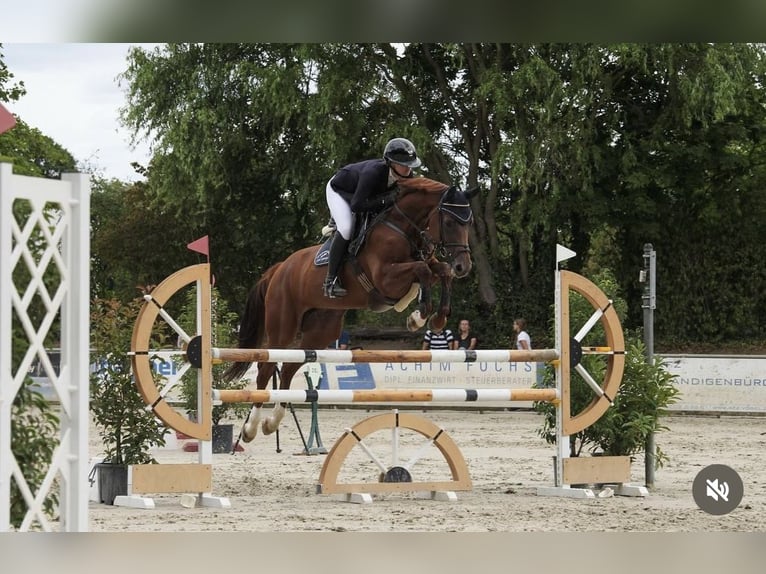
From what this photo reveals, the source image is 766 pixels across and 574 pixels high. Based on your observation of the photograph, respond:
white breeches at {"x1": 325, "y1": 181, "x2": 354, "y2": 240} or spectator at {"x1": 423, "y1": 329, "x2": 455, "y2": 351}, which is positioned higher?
white breeches at {"x1": 325, "y1": 181, "x2": 354, "y2": 240}

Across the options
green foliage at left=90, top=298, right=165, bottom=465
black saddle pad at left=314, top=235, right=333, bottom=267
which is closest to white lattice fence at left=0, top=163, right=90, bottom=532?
green foliage at left=90, top=298, right=165, bottom=465

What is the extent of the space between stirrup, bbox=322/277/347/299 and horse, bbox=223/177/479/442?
50 millimetres

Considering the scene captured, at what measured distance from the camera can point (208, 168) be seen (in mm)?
14289

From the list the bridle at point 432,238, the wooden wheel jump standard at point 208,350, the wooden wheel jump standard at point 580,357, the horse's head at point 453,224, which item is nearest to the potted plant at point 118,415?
the wooden wheel jump standard at point 208,350

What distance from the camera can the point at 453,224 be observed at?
5.64 metres

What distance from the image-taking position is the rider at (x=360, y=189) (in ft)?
18.9

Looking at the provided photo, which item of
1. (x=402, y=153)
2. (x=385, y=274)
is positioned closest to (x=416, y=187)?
(x=402, y=153)

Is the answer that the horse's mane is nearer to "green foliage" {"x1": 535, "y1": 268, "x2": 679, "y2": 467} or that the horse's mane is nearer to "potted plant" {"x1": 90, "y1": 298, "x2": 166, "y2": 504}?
"green foliage" {"x1": 535, "y1": 268, "x2": 679, "y2": 467}

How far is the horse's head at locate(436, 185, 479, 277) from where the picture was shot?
5.59m

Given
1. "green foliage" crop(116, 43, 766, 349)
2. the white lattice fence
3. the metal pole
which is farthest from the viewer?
"green foliage" crop(116, 43, 766, 349)

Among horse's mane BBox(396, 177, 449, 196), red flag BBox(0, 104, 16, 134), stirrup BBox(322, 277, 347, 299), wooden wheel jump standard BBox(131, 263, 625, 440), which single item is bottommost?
wooden wheel jump standard BBox(131, 263, 625, 440)

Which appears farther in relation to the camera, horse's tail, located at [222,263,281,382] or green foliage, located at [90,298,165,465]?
horse's tail, located at [222,263,281,382]
